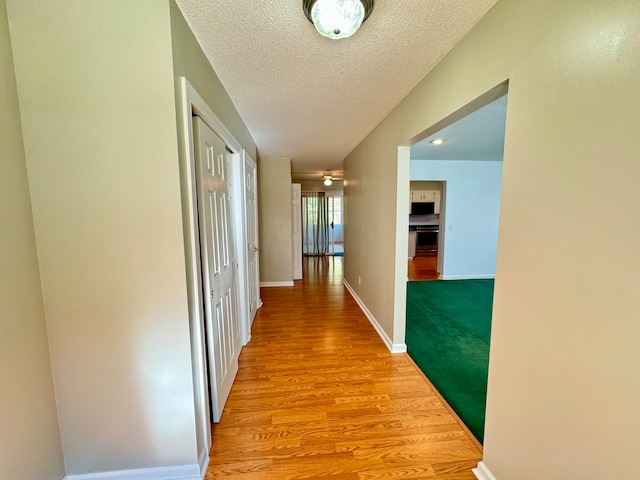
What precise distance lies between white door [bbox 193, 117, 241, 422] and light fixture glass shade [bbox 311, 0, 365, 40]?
2.57 ft

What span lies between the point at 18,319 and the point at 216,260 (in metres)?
0.90

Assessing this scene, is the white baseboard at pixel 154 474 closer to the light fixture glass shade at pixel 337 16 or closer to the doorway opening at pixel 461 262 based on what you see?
the doorway opening at pixel 461 262

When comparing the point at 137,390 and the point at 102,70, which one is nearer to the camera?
the point at 102,70

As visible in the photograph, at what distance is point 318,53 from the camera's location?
152 centimetres

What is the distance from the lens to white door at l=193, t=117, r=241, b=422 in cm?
150

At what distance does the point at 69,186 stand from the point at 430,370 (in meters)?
2.73

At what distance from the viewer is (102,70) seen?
43.6 inches

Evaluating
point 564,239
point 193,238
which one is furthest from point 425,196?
point 193,238

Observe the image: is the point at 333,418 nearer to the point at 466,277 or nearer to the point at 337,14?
the point at 337,14

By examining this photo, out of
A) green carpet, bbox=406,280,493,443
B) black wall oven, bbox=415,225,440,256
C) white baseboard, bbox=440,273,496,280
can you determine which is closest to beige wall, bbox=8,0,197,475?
green carpet, bbox=406,280,493,443

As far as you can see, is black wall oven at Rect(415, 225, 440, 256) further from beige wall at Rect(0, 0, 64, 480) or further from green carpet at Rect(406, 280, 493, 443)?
beige wall at Rect(0, 0, 64, 480)

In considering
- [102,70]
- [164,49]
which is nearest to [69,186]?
[102,70]

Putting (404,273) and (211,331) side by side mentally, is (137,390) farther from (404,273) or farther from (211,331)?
(404,273)

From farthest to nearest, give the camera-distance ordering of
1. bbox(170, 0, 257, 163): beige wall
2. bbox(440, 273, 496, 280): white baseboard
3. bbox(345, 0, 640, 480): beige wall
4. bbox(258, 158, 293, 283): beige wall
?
bbox(440, 273, 496, 280): white baseboard → bbox(258, 158, 293, 283): beige wall → bbox(170, 0, 257, 163): beige wall → bbox(345, 0, 640, 480): beige wall
